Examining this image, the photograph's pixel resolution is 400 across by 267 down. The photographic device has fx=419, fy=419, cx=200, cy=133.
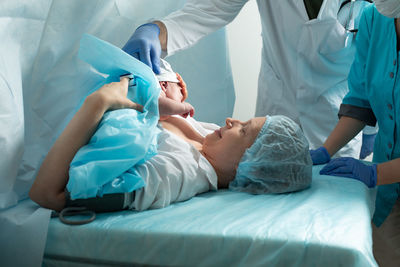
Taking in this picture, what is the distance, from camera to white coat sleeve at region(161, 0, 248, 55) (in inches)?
76.3

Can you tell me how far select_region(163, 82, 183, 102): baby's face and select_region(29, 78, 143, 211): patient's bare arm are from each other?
40 centimetres

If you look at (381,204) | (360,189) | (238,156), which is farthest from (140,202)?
(381,204)

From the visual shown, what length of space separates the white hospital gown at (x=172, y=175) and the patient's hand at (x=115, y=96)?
0.17 meters

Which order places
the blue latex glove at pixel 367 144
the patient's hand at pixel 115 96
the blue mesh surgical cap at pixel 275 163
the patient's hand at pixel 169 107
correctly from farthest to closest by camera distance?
the blue latex glove at pixel 367 144 → the patient's hand at pixel 169 107 → the blue mesh surgical cap at pixel 275 163 → the patient's hand at pixel 115 96

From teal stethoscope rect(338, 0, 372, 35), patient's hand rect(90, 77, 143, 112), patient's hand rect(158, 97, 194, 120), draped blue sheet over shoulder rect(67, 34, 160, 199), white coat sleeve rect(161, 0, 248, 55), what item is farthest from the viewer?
teal stethoscope rect(338, 0, 372, 35)

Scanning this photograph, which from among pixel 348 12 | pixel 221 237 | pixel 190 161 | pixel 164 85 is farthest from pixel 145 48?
pixel 348 12

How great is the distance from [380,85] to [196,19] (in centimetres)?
91

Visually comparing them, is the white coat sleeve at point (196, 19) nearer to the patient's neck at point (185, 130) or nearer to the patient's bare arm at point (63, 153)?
the patient's neck at point (185, 130)

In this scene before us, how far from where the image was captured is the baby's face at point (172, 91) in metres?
1.66

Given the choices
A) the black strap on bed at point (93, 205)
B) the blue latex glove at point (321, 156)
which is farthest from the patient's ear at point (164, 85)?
the blue latex glove at point (321, 156)

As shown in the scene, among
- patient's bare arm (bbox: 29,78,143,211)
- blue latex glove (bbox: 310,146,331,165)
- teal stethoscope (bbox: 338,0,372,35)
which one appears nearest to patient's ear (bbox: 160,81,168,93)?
patient's bare arm (bbox: 29,78,143,211)

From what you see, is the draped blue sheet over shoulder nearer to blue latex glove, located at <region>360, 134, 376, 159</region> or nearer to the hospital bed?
the hospital bed

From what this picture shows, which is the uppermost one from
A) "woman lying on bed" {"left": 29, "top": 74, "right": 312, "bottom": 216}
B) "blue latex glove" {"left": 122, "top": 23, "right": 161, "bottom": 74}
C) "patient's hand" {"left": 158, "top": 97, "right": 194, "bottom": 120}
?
"blue latex glove" {"left": 122, "top": 23, "right": 161, "bottom": 74}

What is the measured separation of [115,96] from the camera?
1.32 meters
